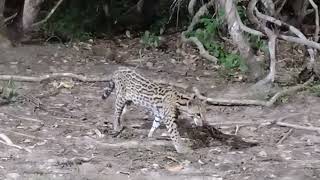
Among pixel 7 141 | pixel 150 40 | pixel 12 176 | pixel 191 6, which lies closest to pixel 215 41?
pixel 191 6

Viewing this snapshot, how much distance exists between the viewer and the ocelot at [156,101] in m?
7.27

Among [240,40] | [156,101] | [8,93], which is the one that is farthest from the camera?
[240,40]

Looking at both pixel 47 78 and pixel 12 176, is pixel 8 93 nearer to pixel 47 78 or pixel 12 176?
pixel 47 78

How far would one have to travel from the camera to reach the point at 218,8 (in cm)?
1097

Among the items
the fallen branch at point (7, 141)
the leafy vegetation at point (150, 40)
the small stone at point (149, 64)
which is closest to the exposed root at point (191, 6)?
the leafy vegetation at point (150, 40)

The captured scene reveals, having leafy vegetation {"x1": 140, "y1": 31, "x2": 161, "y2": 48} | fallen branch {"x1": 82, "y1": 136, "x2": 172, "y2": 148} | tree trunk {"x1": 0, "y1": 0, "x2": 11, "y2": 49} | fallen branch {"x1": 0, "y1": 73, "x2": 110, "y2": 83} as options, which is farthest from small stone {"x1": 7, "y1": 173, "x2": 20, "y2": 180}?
leafy vegetation {"x1": 140, "y1": 31, "x2": 161, "y2": 48}

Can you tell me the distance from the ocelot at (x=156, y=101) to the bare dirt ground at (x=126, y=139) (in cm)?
18

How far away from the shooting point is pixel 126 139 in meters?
7.70

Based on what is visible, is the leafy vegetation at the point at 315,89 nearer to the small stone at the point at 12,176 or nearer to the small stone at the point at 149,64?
the small stone at the point at 149,64

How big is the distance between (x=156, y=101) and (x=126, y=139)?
1.77 ft

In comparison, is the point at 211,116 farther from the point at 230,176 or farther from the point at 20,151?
the point at 20,151

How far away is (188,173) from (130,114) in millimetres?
2184

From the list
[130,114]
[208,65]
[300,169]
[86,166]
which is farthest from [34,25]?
[300,169]

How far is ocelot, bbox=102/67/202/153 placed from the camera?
23.9 feet
